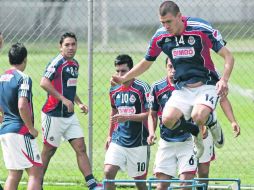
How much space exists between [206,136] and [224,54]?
197 centimetres

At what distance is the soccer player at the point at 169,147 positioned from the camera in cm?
1132

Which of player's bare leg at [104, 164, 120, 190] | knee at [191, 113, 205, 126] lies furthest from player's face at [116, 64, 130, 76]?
knee at [191, 113, 205, 126]

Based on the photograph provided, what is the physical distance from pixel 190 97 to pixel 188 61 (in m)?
0.43

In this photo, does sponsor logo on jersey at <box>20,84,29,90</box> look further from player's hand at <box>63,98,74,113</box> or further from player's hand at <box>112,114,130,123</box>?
player's hand at <box>63,98,74,113</box>

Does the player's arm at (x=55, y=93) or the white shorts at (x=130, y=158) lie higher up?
the player's arm at (x=55, y=93)

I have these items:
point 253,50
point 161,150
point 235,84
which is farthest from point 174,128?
point 235,84

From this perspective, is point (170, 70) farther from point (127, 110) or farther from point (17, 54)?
point (17, 54)

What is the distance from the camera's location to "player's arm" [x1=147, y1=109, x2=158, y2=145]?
1118 centimetres

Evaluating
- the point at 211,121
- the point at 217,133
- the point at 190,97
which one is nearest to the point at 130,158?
the point at 217,133

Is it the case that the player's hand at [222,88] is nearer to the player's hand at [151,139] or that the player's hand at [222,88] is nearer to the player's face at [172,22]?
the player's face at [172,22]

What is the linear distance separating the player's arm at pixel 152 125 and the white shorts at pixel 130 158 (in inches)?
24.7

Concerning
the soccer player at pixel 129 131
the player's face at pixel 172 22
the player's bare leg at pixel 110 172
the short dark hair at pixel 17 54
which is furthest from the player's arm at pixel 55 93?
the player's face at pixel 172 22

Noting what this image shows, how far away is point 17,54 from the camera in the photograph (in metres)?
11.1

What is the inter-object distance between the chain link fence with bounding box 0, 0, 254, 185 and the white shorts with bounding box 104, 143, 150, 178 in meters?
1.58
